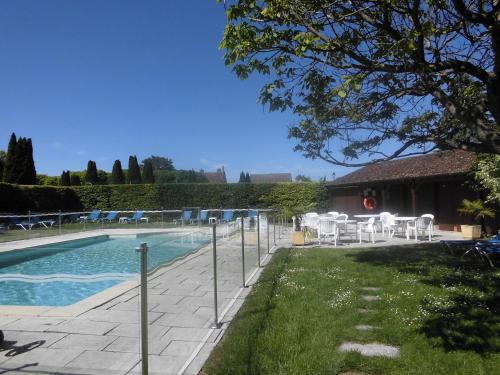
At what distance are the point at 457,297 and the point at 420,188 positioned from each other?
16064 mm

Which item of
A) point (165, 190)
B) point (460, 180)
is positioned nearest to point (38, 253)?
point (460, 180)

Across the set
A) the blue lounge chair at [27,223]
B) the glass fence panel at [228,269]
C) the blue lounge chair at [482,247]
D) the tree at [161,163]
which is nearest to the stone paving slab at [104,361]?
the glass fence panel at [228,269]

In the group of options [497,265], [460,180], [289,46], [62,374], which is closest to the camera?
[62,374]

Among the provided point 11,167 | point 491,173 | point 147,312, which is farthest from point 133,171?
point 147,312

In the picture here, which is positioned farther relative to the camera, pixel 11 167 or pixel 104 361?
pixel 11 167

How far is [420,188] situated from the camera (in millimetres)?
21109

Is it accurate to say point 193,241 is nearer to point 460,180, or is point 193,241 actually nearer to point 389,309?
point 389,309

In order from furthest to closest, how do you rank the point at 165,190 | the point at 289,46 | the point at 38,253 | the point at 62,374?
the point at 165,190 < the point at 38,253 < the point at 289,46 < the point at 62,374

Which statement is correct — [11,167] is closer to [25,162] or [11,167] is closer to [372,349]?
[25,162]

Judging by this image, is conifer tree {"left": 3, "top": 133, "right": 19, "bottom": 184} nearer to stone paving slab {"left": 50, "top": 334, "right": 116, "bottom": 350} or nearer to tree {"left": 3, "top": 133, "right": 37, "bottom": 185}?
tree {"left": 3, "top": 133, "right": 37, "bottom": 185}

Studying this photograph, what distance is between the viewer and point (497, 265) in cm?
914

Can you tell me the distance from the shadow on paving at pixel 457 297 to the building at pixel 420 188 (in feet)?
17.1

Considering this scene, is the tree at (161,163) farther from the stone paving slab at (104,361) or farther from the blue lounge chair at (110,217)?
the stone paving slab at (104,361)

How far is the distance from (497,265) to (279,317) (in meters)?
6.35
